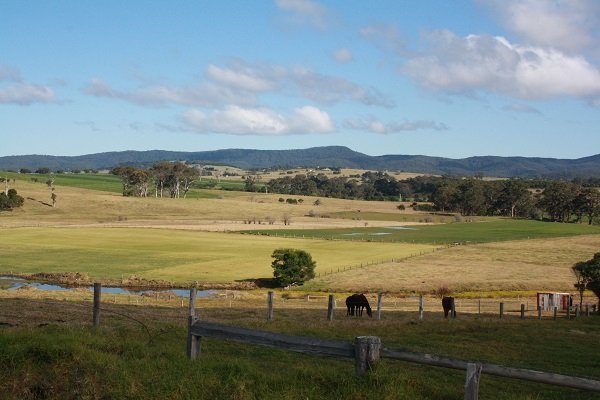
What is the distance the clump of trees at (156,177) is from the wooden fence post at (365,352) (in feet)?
589

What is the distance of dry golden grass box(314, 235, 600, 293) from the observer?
57125 millimetres

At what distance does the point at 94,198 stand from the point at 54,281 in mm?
102611

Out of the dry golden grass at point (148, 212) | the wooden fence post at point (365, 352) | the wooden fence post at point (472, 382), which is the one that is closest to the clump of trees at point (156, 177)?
the dry golden grass at point (148, 212)

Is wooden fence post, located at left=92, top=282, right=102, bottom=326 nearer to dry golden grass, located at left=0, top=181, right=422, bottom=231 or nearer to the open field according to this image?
the open field

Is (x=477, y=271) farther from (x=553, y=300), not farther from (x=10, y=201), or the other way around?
(x=10, y=201)

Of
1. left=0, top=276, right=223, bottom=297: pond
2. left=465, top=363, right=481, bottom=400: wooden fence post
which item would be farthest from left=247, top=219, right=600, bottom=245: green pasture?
left=465, top=363, right=481, bottom=400: wooden fence post

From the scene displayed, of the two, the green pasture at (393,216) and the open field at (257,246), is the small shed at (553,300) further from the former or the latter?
the green pasture at (393,216)

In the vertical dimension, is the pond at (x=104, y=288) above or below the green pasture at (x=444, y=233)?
below

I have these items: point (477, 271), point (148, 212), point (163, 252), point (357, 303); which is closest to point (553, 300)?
point (357, 303)

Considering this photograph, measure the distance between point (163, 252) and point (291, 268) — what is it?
27.2 m

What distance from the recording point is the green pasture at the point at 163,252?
6228 centimetres

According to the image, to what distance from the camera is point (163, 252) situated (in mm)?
78938

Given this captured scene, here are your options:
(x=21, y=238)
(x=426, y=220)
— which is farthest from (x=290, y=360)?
(x=426, y=220)

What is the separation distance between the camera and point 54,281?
54812 millimetres
